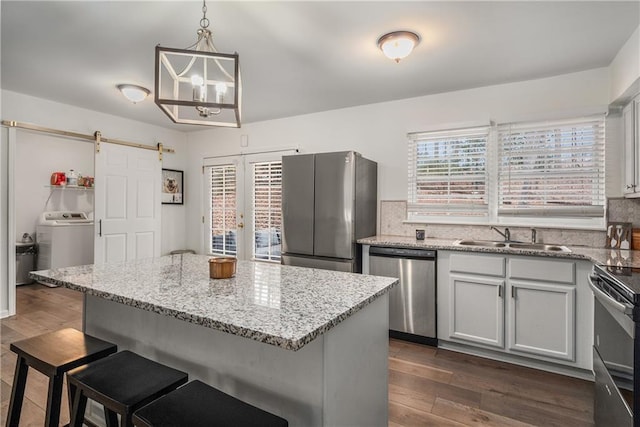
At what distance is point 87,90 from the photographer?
11.7 feet

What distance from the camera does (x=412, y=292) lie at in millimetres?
3059

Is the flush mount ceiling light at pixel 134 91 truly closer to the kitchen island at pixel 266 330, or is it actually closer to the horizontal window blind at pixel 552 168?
the kitchen island at pixel 266 330

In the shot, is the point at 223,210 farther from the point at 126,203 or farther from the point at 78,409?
the point at 78,409

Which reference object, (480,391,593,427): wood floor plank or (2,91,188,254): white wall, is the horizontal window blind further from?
(2,91,188,254): white wall

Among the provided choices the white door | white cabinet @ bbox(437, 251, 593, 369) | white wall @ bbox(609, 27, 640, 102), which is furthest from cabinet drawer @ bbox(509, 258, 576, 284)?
the white door

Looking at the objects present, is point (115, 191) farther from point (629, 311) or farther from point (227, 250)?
point (629, 311)

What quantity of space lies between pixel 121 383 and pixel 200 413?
403 millimetres

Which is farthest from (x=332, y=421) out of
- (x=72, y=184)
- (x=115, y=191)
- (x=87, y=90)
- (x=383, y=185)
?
(x=72, y=184)

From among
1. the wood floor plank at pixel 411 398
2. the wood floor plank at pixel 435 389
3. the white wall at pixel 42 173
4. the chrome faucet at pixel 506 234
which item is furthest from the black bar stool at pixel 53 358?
the white wall at pixel 42 173

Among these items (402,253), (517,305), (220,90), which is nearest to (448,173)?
(402,253)

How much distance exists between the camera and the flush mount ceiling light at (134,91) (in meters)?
3.36

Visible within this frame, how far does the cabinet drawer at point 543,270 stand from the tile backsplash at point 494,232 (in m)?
0.62

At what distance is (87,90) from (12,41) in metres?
1.05

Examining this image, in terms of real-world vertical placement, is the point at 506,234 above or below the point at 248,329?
above
